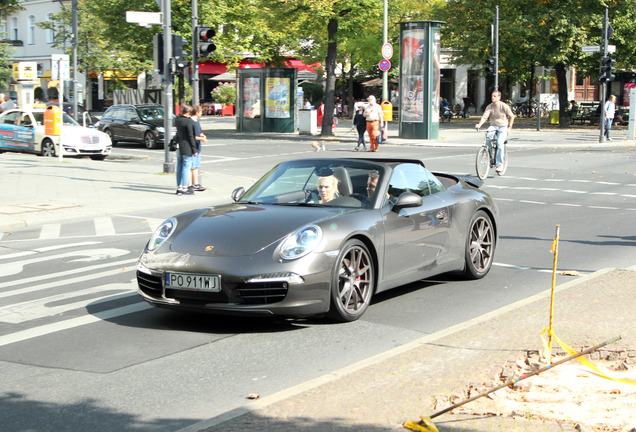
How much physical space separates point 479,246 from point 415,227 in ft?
4.40

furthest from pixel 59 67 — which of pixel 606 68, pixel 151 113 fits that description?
pixel 606 68

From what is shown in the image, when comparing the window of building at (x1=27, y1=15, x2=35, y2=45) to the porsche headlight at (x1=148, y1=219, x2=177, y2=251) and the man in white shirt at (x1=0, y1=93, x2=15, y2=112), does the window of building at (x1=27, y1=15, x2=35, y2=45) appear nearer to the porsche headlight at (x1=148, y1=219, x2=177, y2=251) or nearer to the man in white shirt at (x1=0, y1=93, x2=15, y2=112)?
the man in white shirt at (x1=0, y1=93, x2=15, y2=112)

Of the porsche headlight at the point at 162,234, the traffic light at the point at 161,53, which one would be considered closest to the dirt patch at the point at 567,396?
the porsche headlight at the point at 162,234

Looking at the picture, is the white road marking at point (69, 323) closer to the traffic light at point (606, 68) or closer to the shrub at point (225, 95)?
the traffic light at point (606, 68)

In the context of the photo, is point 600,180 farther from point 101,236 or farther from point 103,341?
point 103,341

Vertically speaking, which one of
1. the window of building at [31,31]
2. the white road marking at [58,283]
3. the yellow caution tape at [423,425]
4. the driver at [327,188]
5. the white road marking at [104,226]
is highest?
the window of building at [31,31]

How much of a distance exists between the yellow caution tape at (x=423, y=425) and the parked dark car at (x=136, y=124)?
27866 millimetres

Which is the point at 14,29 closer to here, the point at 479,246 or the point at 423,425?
the point at 479,246

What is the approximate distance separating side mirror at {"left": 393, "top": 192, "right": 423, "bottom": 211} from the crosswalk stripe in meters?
6.47

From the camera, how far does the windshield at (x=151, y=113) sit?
105 feet

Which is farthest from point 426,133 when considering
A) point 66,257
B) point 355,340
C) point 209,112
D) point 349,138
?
point 209,112

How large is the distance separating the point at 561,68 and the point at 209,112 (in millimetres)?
30116

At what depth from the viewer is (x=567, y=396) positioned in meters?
4.64

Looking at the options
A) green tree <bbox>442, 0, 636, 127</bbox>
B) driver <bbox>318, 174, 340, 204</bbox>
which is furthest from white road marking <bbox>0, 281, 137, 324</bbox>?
green tree <bbox>442, 0, 636, 127</bbox>
